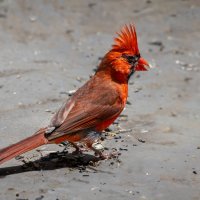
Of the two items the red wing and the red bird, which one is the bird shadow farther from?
the red wing

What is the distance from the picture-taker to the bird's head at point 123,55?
642 centimetres

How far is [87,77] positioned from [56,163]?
9.65 ft

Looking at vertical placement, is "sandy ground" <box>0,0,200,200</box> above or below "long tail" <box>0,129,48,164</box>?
below

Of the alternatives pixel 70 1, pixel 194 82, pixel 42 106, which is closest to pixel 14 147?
pixel 42 106

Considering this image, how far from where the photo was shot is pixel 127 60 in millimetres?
6531

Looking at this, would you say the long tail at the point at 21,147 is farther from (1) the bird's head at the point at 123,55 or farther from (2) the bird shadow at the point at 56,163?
→ (1) the bird's head at the point at 123,55

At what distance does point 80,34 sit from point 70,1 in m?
1.09

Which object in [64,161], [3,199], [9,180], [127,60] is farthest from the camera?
[127,60]

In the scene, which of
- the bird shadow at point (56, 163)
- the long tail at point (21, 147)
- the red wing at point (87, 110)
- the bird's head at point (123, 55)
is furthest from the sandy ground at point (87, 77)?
the bird's head at point (123, 55)

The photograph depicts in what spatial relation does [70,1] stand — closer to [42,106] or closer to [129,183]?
[42,106]

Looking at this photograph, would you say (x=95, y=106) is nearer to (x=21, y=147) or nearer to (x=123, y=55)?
(x=123, y=55)

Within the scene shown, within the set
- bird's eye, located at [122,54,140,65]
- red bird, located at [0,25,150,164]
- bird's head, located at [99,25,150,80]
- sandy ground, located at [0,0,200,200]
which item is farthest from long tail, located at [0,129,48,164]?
bird's eye, located at [122,54,140,65]

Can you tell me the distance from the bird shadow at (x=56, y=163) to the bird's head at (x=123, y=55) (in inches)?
36.2

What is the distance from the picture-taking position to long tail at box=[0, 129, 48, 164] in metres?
5.43
